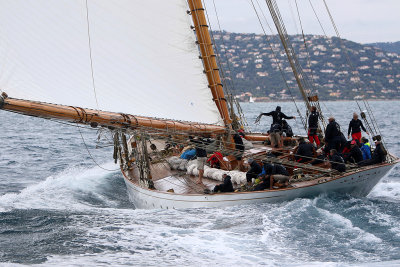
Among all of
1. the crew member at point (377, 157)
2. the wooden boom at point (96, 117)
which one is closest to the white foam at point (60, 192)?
the wooden boom at point (96, 117)

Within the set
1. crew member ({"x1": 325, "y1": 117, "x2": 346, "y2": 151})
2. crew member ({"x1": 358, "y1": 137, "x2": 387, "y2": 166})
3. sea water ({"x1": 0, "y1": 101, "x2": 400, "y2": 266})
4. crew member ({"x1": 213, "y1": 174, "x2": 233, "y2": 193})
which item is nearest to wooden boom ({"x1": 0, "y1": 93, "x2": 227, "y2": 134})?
sea water ({"x1": 0, "y1": 101, "x2": 400, "y2": 266})

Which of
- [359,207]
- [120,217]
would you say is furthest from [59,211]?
[359,207]

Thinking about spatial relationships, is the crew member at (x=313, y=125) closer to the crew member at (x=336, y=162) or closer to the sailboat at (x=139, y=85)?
the sailboat at (x=139, y=85)

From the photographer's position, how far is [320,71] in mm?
128750

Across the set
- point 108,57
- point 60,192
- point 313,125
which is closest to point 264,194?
point 108,57

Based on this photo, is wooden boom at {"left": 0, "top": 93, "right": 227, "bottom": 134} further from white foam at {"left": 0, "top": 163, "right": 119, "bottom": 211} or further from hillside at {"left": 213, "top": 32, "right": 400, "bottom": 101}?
hillside at {"left": 213, "top": 32, "right": 400, "bottom": 101}

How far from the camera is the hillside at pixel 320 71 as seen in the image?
116438mm

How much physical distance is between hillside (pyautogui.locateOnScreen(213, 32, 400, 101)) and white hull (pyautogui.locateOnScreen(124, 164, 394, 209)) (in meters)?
91.3

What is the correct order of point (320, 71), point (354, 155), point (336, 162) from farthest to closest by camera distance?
1. point (320, 71)
2. point (354, 155)
3. point (336, 162)

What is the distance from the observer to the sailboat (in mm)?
12492

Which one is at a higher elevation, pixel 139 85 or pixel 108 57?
pixel 108 57

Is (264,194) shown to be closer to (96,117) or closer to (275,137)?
(96,117)

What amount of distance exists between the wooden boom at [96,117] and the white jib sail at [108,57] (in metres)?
0.24

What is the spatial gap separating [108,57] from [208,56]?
149 inches
